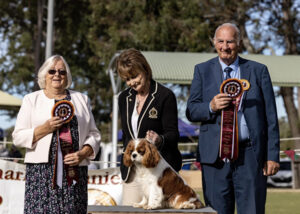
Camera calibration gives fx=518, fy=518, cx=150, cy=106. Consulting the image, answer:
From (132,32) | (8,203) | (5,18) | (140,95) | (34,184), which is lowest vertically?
(8,203)

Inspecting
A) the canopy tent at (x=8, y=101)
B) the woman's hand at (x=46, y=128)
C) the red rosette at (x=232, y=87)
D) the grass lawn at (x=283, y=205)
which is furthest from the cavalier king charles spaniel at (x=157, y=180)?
the canopy tent at (x=8, y=101)

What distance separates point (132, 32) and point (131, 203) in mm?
17612

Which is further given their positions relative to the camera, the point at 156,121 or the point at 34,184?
the point at 156,121

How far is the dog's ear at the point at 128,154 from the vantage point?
368cm

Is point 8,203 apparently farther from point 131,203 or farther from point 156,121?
point 156,121

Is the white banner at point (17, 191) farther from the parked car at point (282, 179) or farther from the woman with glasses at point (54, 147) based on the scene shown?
the parked car at point (282, 179)

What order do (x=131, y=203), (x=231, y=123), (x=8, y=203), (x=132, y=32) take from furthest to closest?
(x=132, y=32), (x=8, y=203), (x=131, y=203), (x=231, y=123)

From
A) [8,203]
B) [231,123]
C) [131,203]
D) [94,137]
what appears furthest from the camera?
[8,203]

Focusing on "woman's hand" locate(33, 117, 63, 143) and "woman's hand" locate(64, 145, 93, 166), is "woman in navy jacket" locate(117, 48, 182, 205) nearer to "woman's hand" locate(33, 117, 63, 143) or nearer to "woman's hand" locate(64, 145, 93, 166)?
"woman's hand" locate(64, 145, 93, 166)

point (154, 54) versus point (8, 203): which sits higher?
point (154, 54)

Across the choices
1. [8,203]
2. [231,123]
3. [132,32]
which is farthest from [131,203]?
[132,32]

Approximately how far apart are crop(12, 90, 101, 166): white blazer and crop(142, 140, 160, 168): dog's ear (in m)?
0.38

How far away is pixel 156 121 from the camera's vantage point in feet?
A: 12.5

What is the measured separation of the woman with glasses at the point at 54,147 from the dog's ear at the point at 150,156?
0.38 m
